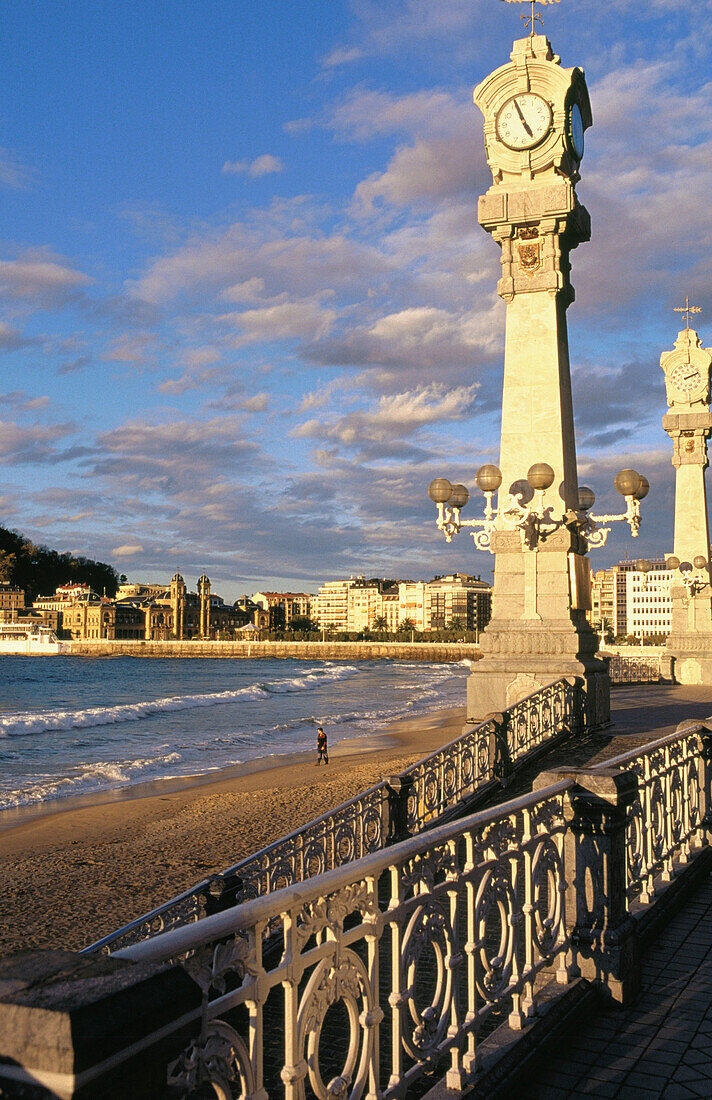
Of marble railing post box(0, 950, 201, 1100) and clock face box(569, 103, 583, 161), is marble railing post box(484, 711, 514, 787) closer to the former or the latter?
marble railing post box(0, 950, 201, 1100)

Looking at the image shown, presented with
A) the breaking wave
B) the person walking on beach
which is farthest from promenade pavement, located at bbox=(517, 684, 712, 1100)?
the breaking wave

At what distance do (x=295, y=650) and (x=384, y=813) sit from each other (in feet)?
504

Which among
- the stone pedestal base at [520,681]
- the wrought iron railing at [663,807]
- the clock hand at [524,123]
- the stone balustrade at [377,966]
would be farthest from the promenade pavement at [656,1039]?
the clock hand at [524,123]

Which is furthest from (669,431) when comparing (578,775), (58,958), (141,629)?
(141,629)

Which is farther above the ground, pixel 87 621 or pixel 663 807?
pixel 663 807

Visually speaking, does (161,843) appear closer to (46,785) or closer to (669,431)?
(46,785)

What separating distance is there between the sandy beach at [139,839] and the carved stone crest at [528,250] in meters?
11.5

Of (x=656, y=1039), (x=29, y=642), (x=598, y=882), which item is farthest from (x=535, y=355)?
(x=29, y=642)

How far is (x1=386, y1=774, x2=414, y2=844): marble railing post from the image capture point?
33.4 ft

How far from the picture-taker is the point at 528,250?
1576 centimetres

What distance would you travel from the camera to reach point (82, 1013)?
1937mm

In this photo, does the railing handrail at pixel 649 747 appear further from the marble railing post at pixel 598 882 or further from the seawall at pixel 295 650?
the seawall at pixel 295 650

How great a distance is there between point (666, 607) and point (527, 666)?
155m

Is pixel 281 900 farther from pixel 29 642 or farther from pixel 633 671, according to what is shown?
pixel 29 642
